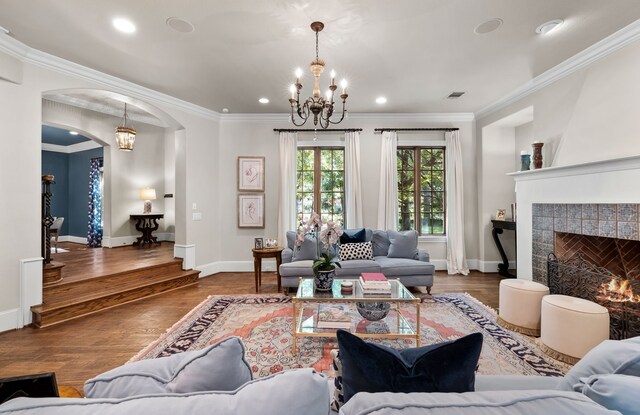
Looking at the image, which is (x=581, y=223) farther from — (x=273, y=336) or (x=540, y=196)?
(x=273, y=336)

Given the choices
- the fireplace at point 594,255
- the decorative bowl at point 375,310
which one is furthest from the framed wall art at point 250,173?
the fireplace at point 594,255

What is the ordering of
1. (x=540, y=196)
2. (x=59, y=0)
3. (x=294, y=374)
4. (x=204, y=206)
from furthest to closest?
(x=204, y=206) < (x=540, y=196) < (x=59, y=0) < (x=294, y=374)

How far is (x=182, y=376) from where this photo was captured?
0.87 m

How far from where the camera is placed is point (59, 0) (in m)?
2.41

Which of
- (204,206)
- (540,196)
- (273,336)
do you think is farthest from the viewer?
(204,206)

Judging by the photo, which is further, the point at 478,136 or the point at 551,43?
the point at 478,136

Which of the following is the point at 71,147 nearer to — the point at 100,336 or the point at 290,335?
the point at 100,336

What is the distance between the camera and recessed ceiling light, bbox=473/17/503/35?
2.71 metres

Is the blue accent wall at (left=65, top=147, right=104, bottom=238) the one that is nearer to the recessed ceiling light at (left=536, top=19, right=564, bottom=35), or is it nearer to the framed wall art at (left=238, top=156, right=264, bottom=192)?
the framed wall art at (left=238, top=156, right=264, bottom=192)

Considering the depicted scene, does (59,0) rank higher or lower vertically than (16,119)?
higher

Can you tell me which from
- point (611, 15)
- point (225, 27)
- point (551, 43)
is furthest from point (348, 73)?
point (611, 15)

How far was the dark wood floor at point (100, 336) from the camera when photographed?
2.38m

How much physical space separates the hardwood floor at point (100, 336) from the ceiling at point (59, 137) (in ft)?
19.3

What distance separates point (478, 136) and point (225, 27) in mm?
4864
